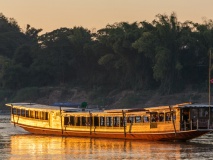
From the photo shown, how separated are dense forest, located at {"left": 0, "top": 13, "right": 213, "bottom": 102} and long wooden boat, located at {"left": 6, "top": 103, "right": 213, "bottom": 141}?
206ft

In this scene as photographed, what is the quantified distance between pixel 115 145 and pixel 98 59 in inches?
3661

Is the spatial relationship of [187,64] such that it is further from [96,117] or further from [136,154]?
[136,154]

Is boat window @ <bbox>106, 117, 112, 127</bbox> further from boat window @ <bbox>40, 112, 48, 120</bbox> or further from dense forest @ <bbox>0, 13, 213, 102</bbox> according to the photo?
dense forest @ <bbox>0, 13, 213, 102</bbox>

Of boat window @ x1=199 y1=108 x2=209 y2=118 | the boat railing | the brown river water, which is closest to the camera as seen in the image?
the brown river water

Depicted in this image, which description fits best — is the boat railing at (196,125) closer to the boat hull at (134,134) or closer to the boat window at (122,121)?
the boat hull at (134,134)

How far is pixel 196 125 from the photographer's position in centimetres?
7519

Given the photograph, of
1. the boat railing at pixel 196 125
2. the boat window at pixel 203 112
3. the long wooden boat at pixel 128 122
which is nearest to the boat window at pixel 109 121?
the long wooden boat at pixel 128 122

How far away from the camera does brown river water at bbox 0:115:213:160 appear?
220ft

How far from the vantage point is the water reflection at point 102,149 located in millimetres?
67250

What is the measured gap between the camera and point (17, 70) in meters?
174

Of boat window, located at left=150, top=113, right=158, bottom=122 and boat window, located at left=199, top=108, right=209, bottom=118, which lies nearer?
boat window, located at left=199, top=108, right=209, bottom=118

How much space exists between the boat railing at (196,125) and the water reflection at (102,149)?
141 cm

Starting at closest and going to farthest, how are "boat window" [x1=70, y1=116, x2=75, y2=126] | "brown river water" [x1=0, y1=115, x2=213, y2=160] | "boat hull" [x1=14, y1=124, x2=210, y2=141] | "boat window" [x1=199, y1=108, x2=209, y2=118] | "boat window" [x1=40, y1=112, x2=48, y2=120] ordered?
"brown river water" [x1=0, y1=115, x2=213, y2=160], "boat hull" [x1=14, y1=124, x2=210, y2=141], "boat window" [x1=199, y1=108, x2=209, y2=118], "boat window" [x1=70, y1=116, x2=75, y2=126], "boat window" [x1=40, y1=112, x2=48, y2=120]

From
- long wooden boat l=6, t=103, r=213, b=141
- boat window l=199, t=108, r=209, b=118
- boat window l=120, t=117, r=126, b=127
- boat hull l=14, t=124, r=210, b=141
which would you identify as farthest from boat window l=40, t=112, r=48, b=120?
boat window l=199, t=108, r=209, b=118
